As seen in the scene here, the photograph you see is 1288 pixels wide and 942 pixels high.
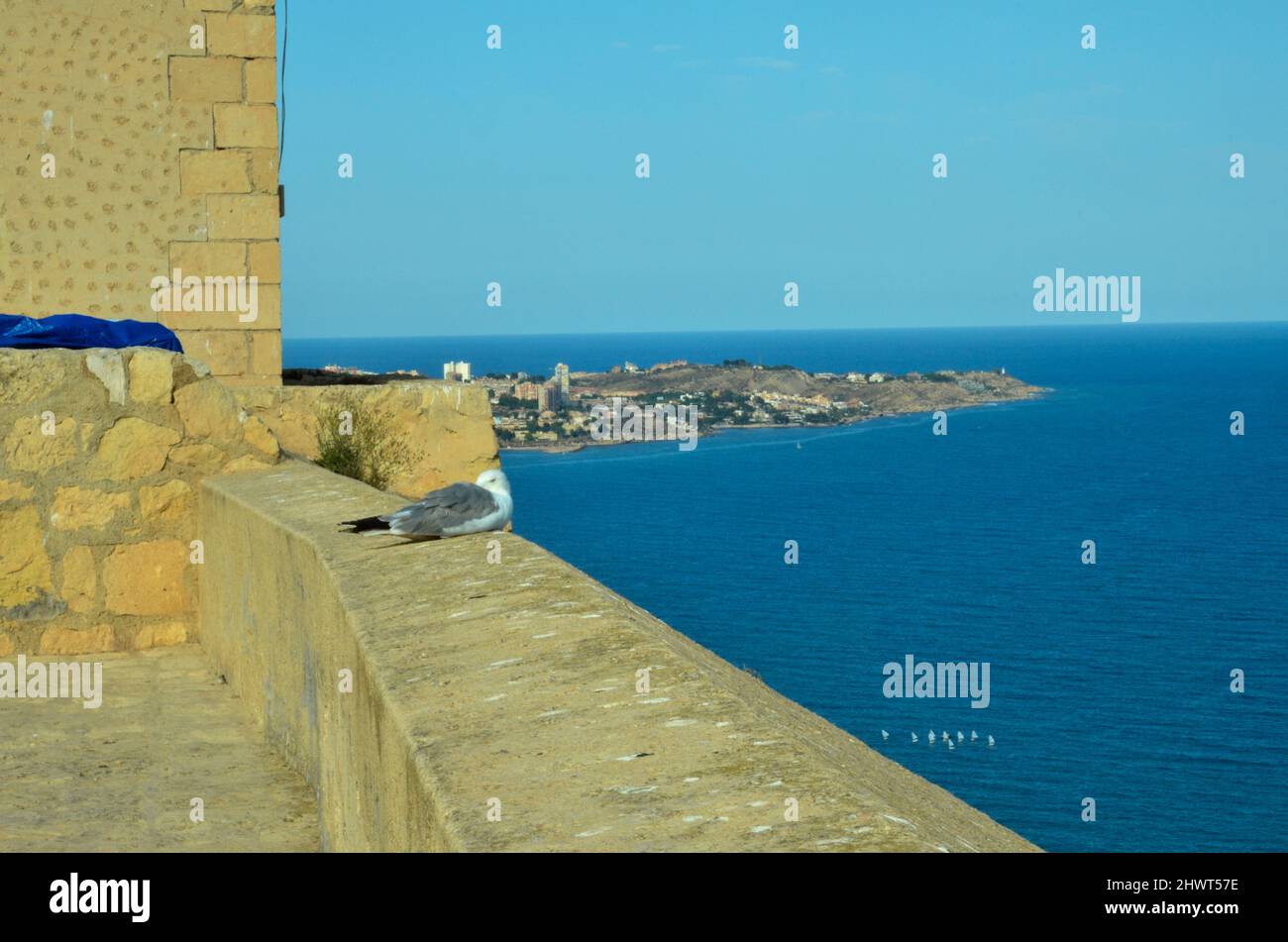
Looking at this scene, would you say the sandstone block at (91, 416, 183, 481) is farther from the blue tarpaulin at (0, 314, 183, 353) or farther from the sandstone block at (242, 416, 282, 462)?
the blue tarpaulin at (0, 314, 183, 353)

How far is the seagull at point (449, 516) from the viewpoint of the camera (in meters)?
4.00

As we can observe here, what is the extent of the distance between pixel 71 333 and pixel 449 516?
131 inches

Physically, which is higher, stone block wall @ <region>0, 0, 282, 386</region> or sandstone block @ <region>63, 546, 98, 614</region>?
stone block wall @ <region>0, 0, 282, 386</region>

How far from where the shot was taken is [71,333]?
21.5 feet

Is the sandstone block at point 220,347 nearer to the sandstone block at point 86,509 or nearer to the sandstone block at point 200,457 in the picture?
the sandstone block at point 200,457

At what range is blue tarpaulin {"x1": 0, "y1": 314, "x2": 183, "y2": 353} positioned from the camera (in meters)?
6.34

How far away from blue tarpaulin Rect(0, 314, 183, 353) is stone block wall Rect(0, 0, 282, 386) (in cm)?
118

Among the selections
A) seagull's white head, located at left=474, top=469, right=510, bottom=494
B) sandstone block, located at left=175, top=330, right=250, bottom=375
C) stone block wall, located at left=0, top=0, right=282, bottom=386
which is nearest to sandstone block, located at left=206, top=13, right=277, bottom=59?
stone block wall, located at left=0, top=0, right=282, bottom=386

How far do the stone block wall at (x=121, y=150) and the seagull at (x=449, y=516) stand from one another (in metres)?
4.72

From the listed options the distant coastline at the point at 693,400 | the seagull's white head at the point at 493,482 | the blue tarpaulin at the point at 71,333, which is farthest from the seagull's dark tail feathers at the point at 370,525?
the distant coastline at the point at 693,400

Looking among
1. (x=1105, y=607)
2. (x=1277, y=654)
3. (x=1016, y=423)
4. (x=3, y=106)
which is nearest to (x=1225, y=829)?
(x=1277, y=654)

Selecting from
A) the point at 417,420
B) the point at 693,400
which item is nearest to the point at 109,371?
the point at 417,420

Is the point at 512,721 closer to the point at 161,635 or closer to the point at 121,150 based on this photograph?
the point at 161,635
